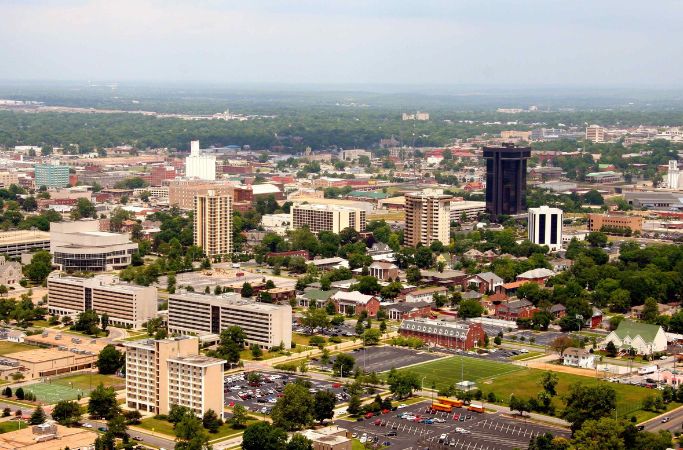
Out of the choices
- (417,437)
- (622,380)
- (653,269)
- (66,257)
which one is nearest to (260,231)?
(66,257)

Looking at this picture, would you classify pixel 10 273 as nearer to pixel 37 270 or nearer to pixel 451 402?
pixel 37 270

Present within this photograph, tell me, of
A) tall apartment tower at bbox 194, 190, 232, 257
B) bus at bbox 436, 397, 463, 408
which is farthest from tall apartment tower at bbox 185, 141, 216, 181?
bus at bbox 436, 397, 463, 408

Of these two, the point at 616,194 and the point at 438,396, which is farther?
the point at 616,194

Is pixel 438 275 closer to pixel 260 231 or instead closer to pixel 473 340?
pixel 473 340

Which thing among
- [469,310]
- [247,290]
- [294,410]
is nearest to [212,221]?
[247,290]

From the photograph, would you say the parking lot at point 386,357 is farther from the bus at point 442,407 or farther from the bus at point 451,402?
the bus at point 442,407

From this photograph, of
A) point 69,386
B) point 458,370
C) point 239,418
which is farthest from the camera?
point 458,370

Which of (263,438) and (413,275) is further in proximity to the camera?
(413,275)

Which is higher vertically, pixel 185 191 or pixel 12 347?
pixel 185 191
